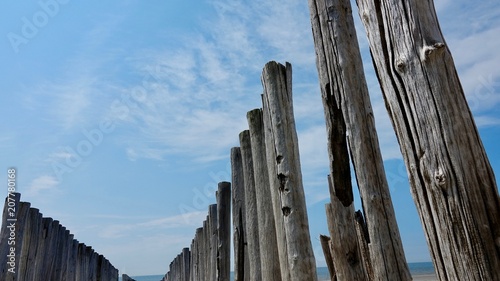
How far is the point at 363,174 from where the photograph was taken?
2.29 meters

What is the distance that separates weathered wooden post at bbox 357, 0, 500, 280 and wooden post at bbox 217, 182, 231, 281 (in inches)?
151

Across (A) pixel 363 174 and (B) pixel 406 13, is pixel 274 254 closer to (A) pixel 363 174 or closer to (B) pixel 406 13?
(A) pixel 363 174

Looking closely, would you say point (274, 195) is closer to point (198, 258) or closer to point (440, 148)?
point (440, 148)

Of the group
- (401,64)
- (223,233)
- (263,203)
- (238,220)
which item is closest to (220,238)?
(223,233)

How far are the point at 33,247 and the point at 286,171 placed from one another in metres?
5.71

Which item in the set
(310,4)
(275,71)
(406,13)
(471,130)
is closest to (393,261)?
(471,130)

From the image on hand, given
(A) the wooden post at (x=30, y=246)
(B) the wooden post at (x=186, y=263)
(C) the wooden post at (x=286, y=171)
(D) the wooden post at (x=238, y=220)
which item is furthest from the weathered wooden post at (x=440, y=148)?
(B) the wooden post at (x=186, y=263)

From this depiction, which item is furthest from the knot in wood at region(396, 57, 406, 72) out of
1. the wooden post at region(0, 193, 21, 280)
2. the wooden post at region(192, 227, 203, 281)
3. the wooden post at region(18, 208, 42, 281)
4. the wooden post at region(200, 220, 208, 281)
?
the wooden post at region(18, 208, 42, 281)

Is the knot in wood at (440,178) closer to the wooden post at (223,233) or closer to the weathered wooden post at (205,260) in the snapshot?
the wooden post at (223,233)

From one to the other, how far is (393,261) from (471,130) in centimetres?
79

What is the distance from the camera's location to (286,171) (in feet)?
10.6

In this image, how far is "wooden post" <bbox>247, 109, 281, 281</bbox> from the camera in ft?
11.3

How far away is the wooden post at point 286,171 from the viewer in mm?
3068

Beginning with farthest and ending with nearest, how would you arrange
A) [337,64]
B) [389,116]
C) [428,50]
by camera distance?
[337,64]
[389,116]
[428,50]
